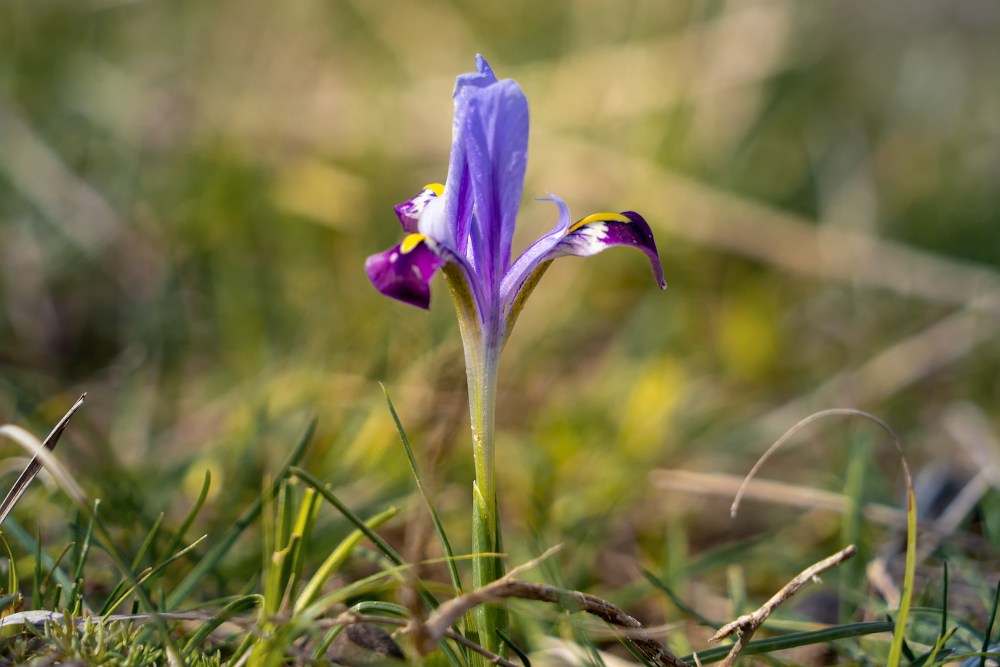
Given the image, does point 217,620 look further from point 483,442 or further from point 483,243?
point 483,243

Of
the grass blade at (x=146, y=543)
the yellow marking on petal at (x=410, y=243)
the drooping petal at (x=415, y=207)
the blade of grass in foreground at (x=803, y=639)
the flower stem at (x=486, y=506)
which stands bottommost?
the blade of grass in foreground at (x=803, y=639)

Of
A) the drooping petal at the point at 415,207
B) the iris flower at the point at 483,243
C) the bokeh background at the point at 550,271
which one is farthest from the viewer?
the bokeh background at the point at 550,271

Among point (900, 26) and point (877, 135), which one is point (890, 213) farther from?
point (900, 26)

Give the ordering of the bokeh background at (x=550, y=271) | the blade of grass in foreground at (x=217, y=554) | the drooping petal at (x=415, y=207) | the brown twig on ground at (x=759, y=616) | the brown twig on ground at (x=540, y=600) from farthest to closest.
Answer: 1. the bokeh background at (x=550, y=271)
2. the blade of grass in foreground at (x=217, y=554)
3. the drooping petal at (x=415, y=207)
4. the brown twig on ground at (x=759, y=616)
5. the brown twig on ground at (x=540, y=600)

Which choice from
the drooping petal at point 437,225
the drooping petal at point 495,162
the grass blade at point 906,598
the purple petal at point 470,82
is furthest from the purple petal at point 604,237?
the grass blade at point 906,598

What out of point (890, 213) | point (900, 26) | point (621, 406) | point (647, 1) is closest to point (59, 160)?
point (621, 406)

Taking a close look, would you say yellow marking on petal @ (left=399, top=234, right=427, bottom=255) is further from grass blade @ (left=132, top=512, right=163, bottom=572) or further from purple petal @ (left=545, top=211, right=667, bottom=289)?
grass blade @ (left=132, top=512, right=163, bottom=572)

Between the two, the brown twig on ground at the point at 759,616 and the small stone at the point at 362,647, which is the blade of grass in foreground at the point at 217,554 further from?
the brown twig on ground at the point at 759,616


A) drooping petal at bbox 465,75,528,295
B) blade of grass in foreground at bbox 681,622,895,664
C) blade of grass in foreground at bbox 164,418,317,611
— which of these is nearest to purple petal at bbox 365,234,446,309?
drooping petal at bbox 465,75,528,295

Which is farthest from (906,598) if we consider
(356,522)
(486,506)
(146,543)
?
(146,543)
